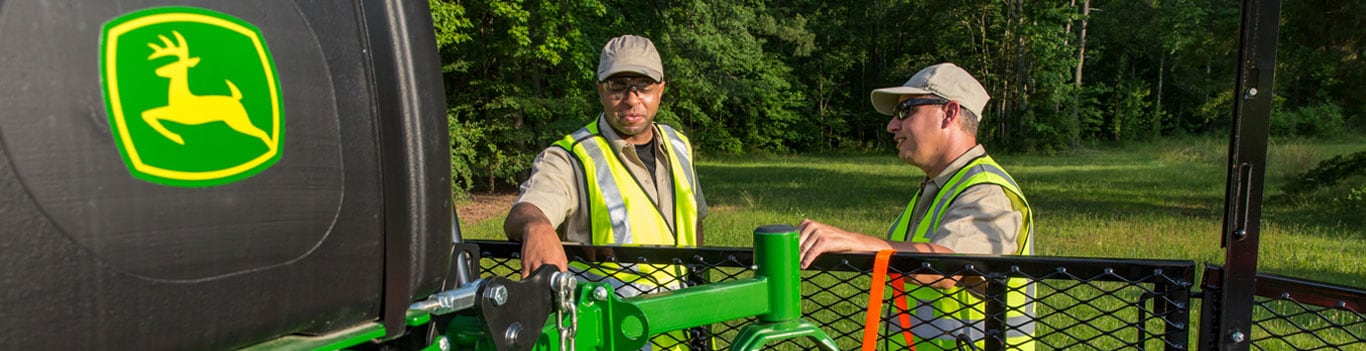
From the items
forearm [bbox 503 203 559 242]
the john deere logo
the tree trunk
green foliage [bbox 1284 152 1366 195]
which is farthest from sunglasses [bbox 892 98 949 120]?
the tree trunk

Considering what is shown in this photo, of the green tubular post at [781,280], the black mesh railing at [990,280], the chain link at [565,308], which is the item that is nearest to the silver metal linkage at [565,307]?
the chain link at [565,308]

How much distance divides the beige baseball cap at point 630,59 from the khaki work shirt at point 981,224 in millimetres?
1113

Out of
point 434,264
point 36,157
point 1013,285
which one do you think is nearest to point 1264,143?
point 1013,285

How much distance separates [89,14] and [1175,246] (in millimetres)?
11670

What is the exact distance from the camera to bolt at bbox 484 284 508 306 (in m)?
1.50

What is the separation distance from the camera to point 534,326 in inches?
62.6

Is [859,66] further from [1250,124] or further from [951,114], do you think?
[1250,124]

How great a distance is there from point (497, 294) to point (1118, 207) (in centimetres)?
1671

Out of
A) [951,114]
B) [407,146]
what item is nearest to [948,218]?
[951,114]

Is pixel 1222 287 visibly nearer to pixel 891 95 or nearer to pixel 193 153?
pixel 891 95

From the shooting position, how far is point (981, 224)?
9.68 feet

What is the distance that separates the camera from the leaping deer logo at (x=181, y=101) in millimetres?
1089

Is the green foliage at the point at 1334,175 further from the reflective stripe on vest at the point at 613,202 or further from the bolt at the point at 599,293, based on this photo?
the bolt at the point at 599,293

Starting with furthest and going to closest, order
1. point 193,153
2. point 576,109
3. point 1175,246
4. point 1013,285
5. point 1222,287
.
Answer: point 576,109, point 1175,246, point 1013,285, point 1222,287, point 193,153
